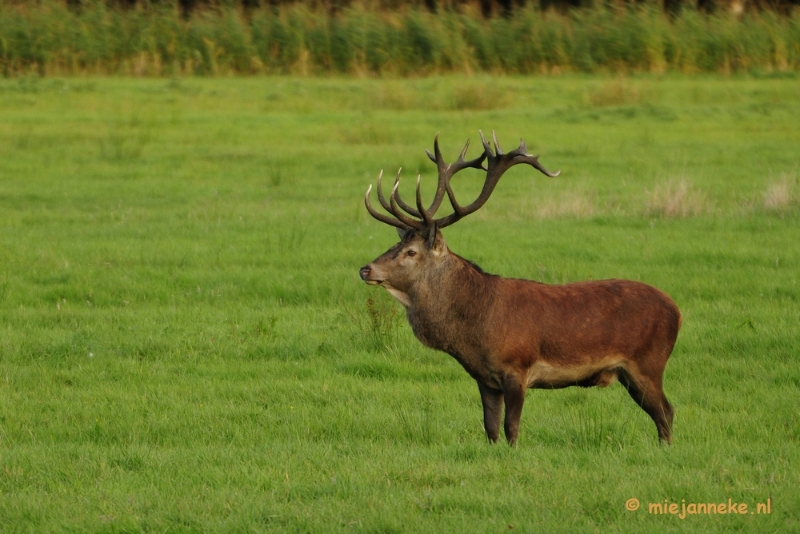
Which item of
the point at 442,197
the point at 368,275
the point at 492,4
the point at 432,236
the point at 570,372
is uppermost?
the point at 492,4

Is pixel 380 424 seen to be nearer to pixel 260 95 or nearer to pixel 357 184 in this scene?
pixel 357 184

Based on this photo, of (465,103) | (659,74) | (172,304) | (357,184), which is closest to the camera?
(172,304)

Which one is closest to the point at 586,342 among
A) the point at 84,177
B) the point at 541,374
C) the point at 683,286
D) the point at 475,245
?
the point at 541,374

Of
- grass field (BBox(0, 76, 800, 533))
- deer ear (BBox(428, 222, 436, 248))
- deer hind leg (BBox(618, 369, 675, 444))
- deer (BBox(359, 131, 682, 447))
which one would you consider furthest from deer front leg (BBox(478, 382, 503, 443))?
deer ear (BBox(428, 222, 436, 248))

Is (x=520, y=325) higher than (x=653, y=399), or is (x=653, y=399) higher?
(x=520, y=325)

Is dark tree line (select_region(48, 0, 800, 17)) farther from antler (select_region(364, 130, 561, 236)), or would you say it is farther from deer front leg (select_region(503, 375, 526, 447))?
deer front leg (select_region(503, 375, 526, 447))

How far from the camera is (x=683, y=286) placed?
1135 cm

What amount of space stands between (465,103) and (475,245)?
12.5 metres

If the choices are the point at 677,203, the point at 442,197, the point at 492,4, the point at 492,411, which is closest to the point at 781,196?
the point at 677,203

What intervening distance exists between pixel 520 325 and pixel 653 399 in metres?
0.96

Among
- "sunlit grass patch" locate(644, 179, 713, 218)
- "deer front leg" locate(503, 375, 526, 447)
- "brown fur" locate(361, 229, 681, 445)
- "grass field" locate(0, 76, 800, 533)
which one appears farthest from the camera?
"sunlit grass patch" locate(644, 179, 713, 218)

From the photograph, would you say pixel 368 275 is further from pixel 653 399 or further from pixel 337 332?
pixel 337 332

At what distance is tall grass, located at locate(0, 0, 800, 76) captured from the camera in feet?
101

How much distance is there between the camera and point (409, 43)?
1232 inches
